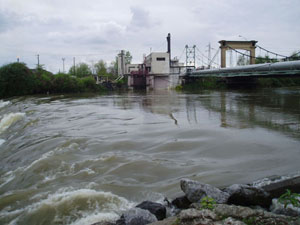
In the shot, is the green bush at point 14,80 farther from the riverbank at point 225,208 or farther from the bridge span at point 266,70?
the riverbank at point 225,208

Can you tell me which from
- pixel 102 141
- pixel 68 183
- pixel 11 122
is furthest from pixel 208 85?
pixel 68 183

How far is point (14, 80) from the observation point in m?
37.8

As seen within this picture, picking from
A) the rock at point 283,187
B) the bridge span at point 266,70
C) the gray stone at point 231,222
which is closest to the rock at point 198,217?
the gray stone at point 231,222

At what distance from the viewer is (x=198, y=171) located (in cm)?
530

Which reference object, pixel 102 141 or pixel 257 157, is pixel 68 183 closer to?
pixel 102 141

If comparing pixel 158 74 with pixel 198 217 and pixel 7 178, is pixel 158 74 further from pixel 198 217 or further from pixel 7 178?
pixel 198 217

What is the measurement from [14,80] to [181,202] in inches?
1545

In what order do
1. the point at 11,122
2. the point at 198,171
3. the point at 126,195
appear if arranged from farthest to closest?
the point at 11,122 < the point at 198,171 < the point at 126,195

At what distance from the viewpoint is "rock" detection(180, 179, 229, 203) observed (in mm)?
3678

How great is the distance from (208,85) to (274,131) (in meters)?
39.5

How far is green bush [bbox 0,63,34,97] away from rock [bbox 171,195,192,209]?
3890 cm

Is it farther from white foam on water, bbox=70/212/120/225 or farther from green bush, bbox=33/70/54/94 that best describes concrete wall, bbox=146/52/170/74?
white foam on water, bbox=70/212/120/225

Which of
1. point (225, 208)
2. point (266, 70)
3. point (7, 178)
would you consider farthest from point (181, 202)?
point (266, 70)

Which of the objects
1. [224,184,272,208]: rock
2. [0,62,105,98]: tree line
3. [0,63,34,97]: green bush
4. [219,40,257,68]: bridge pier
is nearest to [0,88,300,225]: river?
[224,184,272,208]: rock
